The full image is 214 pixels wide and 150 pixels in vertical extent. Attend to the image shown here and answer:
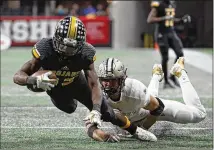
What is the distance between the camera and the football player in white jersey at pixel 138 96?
477 cm

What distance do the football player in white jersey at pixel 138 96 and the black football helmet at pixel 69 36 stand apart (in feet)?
1.12

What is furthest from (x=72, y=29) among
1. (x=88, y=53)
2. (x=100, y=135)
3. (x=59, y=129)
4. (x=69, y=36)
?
(x=59, y=129)

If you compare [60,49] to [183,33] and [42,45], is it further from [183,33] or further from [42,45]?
[183,33]

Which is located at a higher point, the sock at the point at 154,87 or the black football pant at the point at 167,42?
the sock at the point at 154,87

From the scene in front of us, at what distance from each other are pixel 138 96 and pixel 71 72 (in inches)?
23.0

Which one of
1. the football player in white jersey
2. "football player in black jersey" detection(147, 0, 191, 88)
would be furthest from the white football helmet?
"football player in black jersey" detection(147, 0, 191, 88)

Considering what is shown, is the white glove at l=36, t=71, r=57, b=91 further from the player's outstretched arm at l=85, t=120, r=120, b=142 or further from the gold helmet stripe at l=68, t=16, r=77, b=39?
the player's outstretched arm at l=85, t=120, r=120, b=142

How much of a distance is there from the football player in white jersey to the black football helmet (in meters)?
0.34

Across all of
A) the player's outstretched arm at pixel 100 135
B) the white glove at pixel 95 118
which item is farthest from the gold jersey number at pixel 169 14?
the white glove at pixel 95 118

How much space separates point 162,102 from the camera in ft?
17.0

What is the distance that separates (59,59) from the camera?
4773 mm

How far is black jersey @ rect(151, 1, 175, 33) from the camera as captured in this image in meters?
9.10

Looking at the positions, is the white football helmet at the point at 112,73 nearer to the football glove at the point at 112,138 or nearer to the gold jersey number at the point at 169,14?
the football glove at the point at 112,138

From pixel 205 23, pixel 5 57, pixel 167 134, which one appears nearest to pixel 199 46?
pixel 205 23
